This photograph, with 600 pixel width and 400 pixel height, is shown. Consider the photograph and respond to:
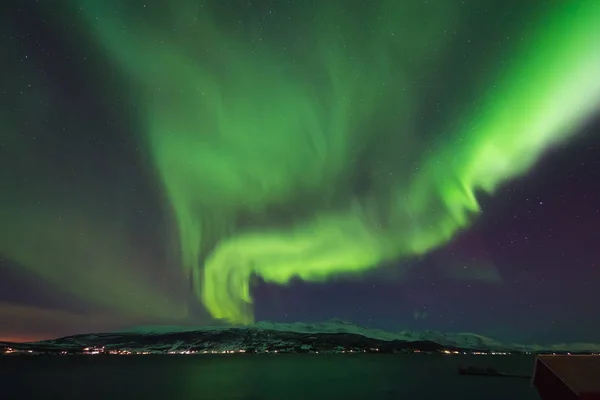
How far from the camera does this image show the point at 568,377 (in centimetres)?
1526

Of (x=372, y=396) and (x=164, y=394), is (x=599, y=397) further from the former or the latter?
(x=164, y=394)

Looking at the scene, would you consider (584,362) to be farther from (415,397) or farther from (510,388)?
(510,388)

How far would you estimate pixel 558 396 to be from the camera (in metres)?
15.9

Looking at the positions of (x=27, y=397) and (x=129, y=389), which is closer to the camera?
(x=27, y=397)

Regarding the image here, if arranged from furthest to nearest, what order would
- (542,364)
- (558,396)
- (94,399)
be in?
(94,399), (542,364), (558,396)

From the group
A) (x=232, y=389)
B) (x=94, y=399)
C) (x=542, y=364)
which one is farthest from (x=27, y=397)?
(x=542, y=364)

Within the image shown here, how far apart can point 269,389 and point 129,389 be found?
28.5m

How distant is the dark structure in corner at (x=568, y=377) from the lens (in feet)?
45.6

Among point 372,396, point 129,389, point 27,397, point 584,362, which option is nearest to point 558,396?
point 584,362

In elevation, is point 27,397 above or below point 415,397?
above

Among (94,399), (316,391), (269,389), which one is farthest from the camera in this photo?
(269,389)

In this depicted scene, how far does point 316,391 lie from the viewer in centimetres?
8562

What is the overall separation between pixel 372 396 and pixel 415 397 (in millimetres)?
7677

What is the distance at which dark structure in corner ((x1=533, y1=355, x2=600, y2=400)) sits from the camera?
13906 millimetres
